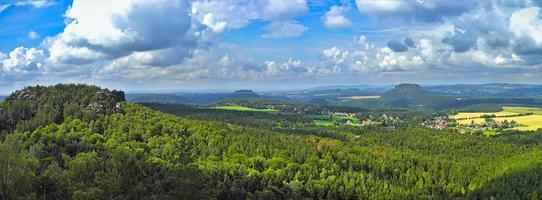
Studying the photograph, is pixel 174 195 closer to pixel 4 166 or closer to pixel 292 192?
pixel 4 166

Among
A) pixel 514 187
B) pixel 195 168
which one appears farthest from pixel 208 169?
pixel 514 187

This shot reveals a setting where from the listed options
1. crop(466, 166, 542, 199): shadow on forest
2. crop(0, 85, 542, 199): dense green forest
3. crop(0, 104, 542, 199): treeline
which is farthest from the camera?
crop(466, 166, 542, 199): shadow on forest

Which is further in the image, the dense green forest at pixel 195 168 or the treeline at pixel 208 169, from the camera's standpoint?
the treeline at pixel 208 169

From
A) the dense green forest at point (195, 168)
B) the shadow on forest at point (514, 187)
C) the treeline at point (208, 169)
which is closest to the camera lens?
the dense green forest at point (195, 168)

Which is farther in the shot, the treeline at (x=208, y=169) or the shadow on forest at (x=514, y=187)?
the shadow on forest at (x=514, y=187)

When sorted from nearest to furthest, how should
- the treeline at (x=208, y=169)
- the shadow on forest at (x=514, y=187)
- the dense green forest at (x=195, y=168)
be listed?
the dense green forest at (x=195, y=168) < the treeline at (x=208, y=169) < the shadow on forest at (x=514, y=187)

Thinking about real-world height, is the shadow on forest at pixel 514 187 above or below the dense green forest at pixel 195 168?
below
